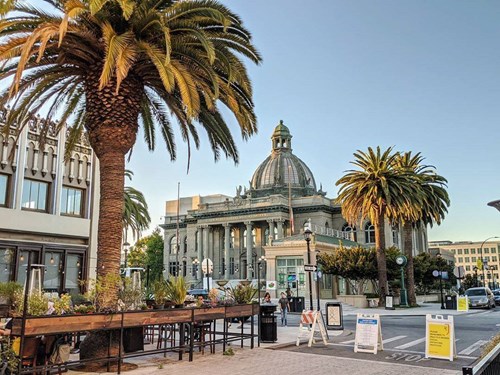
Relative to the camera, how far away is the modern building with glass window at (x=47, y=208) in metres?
23.2

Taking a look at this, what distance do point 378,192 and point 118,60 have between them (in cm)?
2992

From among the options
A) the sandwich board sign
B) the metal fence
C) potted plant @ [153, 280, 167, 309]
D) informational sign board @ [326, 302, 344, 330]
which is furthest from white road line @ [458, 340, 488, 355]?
the metal fence

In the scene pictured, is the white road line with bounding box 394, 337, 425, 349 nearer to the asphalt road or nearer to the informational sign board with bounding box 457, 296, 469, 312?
the asphalt road

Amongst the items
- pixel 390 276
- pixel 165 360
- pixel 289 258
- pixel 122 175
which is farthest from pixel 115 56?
pixel 289 258

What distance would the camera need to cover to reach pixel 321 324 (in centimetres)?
1591

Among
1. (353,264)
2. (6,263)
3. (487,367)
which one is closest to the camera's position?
(487,367)

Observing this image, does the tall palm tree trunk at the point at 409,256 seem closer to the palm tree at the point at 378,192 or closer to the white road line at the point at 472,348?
the palm tree at the point at 378,192

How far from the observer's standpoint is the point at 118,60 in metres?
10.9

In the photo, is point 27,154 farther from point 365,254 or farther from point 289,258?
point 289,258

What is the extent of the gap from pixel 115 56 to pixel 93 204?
17354mm

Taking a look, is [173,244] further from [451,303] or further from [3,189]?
[3,189]

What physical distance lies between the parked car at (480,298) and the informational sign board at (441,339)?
2926 cm

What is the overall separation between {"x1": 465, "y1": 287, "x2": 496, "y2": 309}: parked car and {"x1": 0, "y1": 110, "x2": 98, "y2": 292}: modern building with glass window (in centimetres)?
2990

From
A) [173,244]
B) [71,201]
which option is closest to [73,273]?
[71,201]
